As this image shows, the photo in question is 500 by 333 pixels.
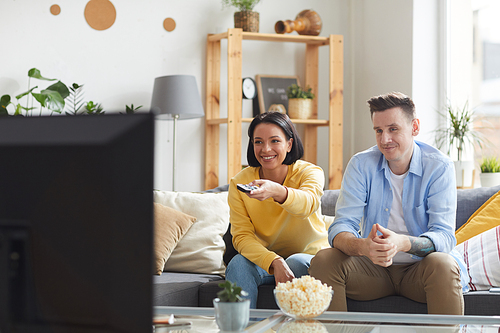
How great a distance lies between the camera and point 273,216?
2.03m

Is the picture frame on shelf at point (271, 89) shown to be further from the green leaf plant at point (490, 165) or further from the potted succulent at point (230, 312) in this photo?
the potted succulent at point (230, 312)

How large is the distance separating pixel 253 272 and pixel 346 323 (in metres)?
0.81

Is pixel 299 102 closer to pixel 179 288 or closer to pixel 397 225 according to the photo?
pixel 397 225

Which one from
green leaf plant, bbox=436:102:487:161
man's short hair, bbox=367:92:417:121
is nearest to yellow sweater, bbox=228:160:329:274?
man's short hair, bbox=367:92:417:121

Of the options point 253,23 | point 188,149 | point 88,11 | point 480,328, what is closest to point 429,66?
point 253,23

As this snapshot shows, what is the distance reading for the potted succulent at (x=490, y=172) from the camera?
2.92 meters

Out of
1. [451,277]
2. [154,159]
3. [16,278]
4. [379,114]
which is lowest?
[451,277]

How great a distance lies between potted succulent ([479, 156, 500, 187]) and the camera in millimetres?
2924

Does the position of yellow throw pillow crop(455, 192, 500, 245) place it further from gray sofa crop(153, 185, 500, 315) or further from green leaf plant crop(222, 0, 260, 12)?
green leaf plant crop(222, 0, 260, 12)

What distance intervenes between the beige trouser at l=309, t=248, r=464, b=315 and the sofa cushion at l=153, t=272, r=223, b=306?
0.54 metres

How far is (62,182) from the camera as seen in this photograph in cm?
49

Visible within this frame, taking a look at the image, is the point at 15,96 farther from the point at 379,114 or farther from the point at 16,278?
the point at 16,278

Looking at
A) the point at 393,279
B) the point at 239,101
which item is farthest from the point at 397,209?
→ the point at 239,101

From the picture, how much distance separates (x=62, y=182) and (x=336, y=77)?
334 cm
